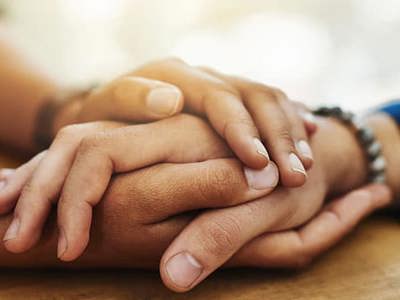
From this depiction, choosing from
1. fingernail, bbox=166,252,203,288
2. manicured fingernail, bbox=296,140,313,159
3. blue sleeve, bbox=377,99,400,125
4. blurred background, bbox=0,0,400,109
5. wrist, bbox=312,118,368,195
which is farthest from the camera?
blurred background, bbox=0,0,400,109

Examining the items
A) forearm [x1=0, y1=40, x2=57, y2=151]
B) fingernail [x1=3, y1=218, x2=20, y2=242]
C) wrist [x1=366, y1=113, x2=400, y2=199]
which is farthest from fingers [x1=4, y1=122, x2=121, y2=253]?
wrist [x1=366, y1=113, x2=400, y2=199]

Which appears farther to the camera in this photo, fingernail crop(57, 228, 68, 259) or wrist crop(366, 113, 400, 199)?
wrist crop(366, 113, 400, 199)

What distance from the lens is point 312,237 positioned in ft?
1.84

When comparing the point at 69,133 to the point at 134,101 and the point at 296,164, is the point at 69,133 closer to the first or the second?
the point at 134,101

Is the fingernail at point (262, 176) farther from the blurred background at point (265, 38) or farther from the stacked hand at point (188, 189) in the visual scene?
the blurred background at point (265, 38)

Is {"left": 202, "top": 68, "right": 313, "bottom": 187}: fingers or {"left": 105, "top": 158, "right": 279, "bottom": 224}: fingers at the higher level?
{"left": 202, "top": 68, "right": 313, "bottom": 187}: fingers

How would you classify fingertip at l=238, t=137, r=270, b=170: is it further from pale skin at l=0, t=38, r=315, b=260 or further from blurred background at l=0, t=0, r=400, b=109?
blurred background at l=0, t=0, r=400, b=109

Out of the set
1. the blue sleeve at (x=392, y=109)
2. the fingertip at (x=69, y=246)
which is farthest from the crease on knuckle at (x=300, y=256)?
the blue sleeve at (x=392, y=109)

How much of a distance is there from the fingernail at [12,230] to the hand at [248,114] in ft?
0.70

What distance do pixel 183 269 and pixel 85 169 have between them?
0.42 feet

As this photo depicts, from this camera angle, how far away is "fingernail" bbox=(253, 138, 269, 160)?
1.61ft

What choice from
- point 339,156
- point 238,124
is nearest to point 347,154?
point 339,156

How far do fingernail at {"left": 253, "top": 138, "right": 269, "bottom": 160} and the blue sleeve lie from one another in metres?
0.42

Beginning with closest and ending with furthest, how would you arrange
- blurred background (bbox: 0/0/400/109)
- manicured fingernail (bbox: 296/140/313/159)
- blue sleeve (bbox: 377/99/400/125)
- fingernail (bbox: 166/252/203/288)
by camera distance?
fingernail (bbox: 166/252/203/288)
manicured fingernail (bbox: 296/140/313/159)
blue sleeve (bbox: 377/99/400/125)
blurred background (bbox: 0/0/400/109)
